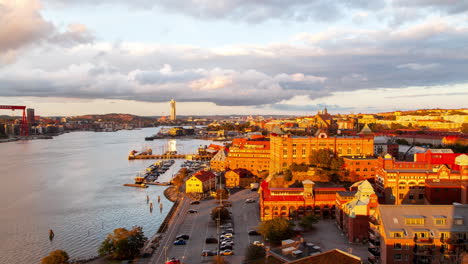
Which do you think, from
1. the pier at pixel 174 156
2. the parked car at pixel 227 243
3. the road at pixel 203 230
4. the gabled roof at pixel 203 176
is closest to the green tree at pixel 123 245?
the road at pixel 203 230

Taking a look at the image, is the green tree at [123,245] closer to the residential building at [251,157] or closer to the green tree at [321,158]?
the green tree at [321,158]

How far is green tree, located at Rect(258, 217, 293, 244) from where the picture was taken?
13531mm

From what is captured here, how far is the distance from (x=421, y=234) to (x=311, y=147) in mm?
13010

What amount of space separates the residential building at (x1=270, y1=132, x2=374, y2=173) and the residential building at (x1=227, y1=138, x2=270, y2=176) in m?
5.30

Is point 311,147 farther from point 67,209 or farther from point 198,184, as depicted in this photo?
point 67,209

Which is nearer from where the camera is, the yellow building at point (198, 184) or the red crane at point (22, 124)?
the yellow building at point (198, 184)

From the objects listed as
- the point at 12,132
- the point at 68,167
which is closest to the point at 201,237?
the point at 68,167

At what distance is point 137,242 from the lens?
1350 centimetres

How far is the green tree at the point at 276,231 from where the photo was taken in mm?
13531

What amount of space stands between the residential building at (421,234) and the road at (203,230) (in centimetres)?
459

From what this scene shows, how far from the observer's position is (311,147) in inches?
923

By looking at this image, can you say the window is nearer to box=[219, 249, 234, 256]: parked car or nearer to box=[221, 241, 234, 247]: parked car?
box=[219, 249, 234, 256]: parked car

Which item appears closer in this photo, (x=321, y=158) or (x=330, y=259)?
(x=330, y=259)

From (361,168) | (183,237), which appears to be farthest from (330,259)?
(361,168)
